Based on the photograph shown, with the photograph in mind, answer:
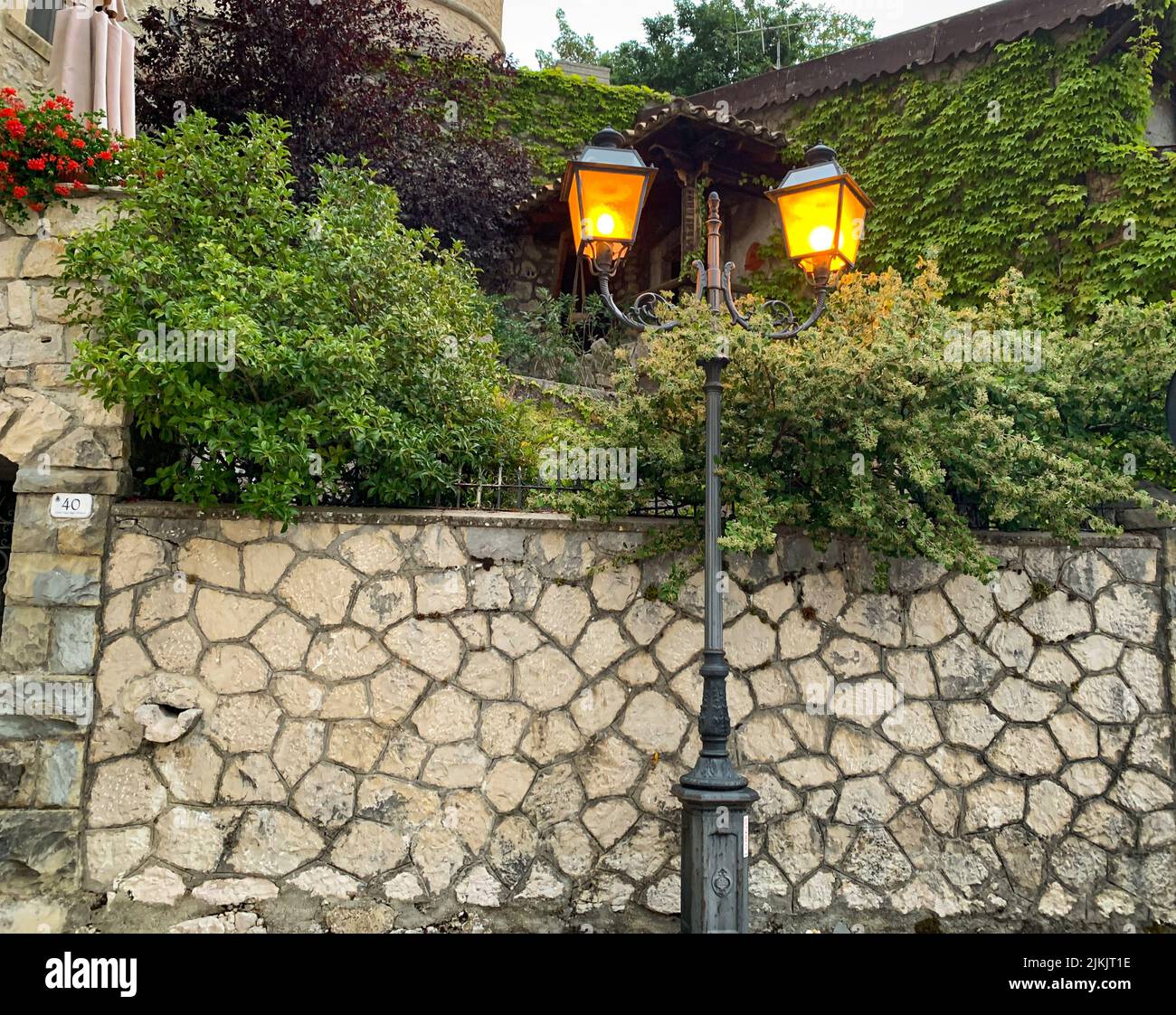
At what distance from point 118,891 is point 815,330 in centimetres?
488

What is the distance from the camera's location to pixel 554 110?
14320 mm

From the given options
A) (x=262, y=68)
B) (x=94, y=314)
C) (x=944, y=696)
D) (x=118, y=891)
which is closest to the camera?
(x=118, y=891)

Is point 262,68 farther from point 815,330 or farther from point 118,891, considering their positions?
point 118,891

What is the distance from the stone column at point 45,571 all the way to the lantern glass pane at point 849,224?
13.4 feet

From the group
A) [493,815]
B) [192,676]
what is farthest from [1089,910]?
[192,676]

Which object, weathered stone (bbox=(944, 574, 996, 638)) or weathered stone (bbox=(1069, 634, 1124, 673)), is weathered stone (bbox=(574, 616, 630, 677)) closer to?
weathered stone (bbox=(944, 574, 996, 638))

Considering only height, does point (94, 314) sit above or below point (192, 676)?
above

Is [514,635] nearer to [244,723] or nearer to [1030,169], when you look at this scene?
[244,723]

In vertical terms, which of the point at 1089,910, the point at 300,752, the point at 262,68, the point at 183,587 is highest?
the point at 262,68

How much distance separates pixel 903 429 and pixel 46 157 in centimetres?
501

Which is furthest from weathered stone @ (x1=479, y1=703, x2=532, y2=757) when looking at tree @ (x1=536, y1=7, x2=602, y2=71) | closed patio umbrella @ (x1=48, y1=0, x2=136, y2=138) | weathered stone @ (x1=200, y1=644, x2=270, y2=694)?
tree @ (x1=536, y1=7, x2=602, y2=71)

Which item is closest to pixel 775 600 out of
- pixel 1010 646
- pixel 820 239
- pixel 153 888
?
pixel 1010 646

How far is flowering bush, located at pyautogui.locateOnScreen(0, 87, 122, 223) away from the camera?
5.38 metres

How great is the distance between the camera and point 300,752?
5184mm
